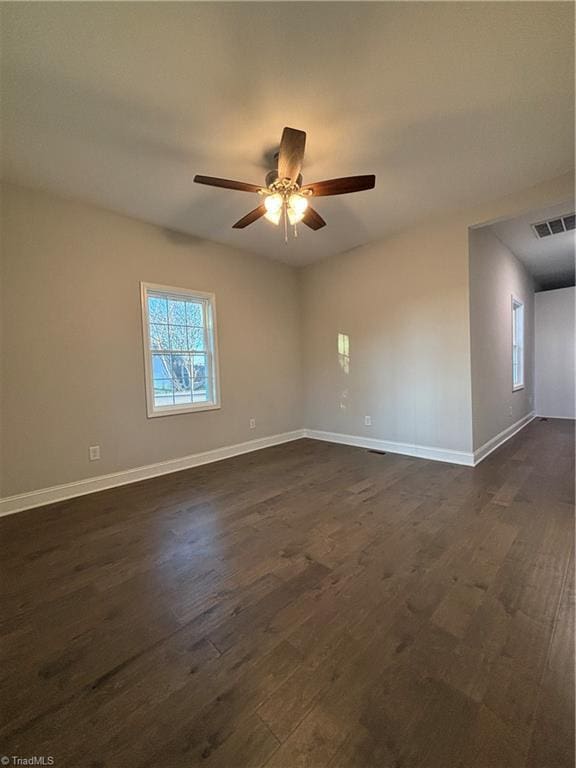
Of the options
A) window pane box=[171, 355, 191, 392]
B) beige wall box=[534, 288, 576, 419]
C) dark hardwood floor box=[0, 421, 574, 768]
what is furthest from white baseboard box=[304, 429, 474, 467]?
beige wall box=[534, 288, 576, 419]

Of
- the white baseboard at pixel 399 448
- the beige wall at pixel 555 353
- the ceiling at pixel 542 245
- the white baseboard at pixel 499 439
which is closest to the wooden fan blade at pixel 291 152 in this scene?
the ceiling at pixel 542 245

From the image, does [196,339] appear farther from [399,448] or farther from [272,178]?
[399,448]

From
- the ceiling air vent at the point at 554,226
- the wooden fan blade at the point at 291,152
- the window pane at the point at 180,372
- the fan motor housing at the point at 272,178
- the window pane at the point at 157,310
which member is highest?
the ceiling air vent at the point at 554,226

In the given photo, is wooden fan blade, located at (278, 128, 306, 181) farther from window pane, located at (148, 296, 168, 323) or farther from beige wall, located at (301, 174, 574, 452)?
beige wall, located at (301, 174, 574, 452)

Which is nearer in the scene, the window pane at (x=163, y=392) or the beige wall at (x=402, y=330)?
the beige wall at (x=402, y=330)

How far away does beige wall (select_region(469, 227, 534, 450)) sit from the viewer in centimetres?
360

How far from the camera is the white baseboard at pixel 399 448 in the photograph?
3580 mm

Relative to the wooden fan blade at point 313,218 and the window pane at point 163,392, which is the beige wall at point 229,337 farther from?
the wooden fan blade at point 313,218

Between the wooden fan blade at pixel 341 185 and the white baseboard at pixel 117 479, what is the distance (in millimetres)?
3152

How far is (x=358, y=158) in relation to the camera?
8.15 ft

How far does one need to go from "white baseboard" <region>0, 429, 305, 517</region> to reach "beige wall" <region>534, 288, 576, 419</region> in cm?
580

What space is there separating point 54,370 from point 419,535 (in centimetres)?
341

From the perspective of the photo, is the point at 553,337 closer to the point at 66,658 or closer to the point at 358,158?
the point at 358,158

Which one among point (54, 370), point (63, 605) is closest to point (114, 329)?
point (54, 370)
